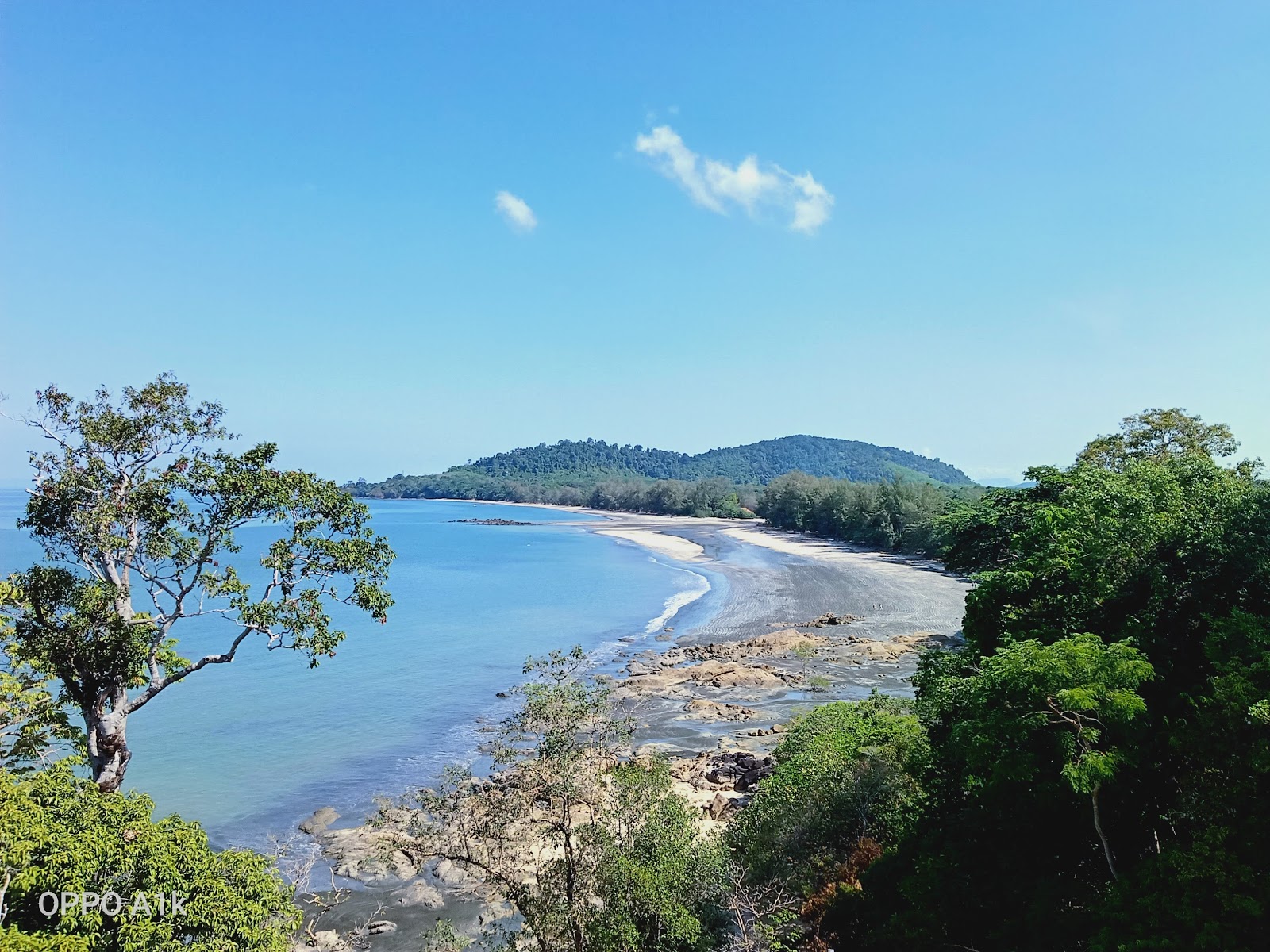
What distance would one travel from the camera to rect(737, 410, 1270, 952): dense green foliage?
940 centimetres

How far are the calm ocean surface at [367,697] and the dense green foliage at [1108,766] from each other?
1856 centimetres

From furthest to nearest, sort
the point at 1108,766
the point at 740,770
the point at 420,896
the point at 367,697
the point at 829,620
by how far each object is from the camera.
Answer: the point at 829,620 < the point at 367,697 < the point at 740,770 < the point at 420,896 < the point at 1108,766

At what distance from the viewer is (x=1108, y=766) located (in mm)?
10016

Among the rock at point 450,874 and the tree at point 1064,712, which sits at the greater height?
the tree at point 1064,712

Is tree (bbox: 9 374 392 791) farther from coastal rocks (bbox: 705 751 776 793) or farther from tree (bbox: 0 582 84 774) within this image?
coastal rocks (bbox: 705 751 776 793)

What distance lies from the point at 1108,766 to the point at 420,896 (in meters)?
17.5

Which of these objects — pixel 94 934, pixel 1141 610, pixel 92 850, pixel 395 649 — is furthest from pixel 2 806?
pixel 395 649

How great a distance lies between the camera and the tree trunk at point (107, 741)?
47.6ft

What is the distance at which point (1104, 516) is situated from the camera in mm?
16250

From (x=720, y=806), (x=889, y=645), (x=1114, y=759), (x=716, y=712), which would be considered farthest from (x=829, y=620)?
(x=1114, y=759)

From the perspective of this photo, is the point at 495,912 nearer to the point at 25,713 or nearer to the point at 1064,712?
the point at 25,713

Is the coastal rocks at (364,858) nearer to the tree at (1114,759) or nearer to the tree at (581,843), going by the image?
the tree at (581,843)

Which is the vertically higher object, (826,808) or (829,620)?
(826,808)

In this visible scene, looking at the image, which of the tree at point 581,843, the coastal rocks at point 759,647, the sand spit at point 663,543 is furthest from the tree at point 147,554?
the sand spit at point 663,543
